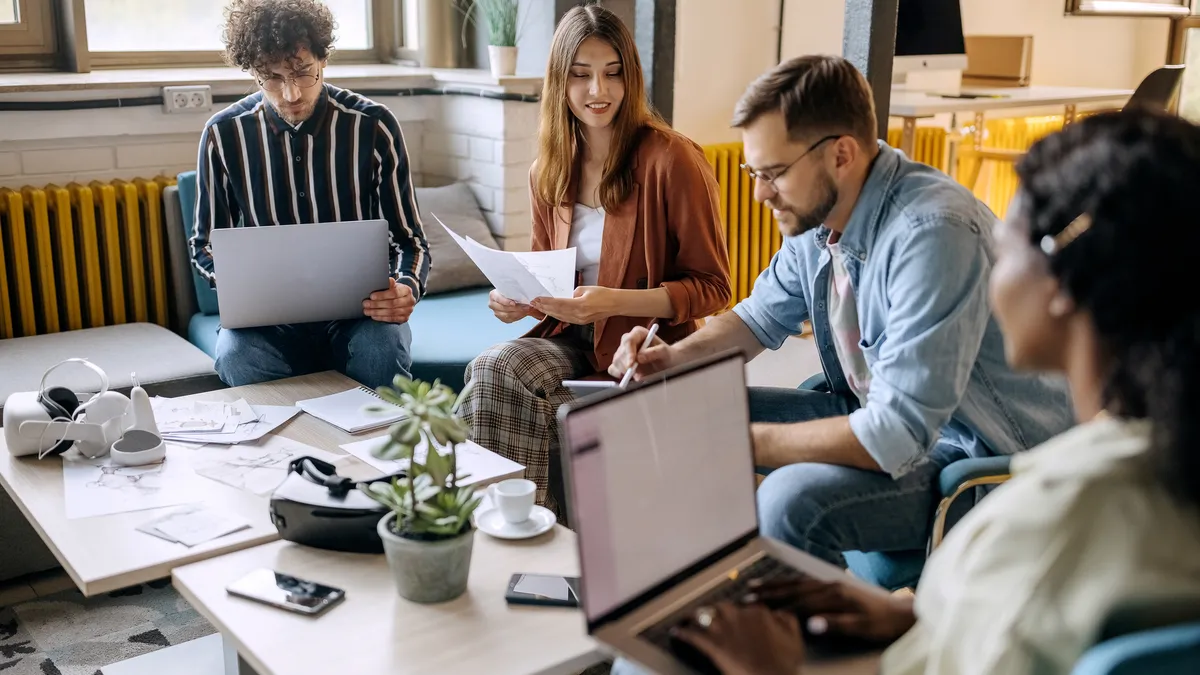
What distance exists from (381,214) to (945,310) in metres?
1.50

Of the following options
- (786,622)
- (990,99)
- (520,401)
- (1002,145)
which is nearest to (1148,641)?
(786,622)

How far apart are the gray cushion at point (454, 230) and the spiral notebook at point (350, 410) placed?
1113 millimetres

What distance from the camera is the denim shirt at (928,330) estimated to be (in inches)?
65.2

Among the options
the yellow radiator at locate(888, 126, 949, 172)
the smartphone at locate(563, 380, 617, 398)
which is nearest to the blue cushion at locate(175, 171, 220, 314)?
the smartphone at locate(563, 380, 617, 398)

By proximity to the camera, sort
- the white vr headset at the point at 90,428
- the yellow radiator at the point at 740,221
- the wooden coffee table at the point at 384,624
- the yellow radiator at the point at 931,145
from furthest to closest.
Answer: the yellow radiator at the point at 931,145 < the yellow radiator at the point at 740,221 < the white vr headset at the point at 90,428 < the wooden coffee table at the point at 384,624

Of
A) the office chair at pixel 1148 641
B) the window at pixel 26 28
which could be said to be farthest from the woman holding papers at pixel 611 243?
the window at pixel 26 28

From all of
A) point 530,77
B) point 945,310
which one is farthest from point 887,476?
point 530,77

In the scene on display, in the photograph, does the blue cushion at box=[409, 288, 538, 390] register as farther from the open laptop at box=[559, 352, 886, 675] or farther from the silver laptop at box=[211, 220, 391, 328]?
the open laptop at box=[559, 352, 886, 675]

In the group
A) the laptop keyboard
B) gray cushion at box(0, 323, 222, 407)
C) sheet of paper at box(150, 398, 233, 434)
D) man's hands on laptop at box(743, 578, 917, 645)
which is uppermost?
man's hands on laptop at box(743, 578, 917, 645)

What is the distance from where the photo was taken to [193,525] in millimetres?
1637

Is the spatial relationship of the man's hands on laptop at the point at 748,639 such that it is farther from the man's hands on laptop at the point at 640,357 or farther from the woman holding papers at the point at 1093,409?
the man's hands on laptop at the point at 640,357

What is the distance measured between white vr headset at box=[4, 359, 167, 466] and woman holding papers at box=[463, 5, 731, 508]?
0.69 m

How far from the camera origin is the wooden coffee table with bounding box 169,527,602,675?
1.32 m

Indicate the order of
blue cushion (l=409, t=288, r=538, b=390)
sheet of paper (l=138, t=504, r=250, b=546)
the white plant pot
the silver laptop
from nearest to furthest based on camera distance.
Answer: sheet of paper (l=138, t=504, r=250, b=546)
the silver laptop
blue cushion (l=409, t=288, r=538, b=390)
the white plant pot
